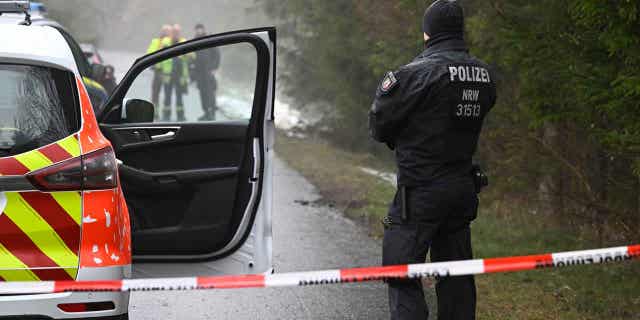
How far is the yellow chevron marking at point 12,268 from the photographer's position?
4922mm

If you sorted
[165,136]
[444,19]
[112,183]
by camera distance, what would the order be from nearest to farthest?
[112,183]
[444,19]
[165,136]

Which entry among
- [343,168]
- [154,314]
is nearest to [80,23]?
[343,168]

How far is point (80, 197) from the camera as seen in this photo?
16.8 ft

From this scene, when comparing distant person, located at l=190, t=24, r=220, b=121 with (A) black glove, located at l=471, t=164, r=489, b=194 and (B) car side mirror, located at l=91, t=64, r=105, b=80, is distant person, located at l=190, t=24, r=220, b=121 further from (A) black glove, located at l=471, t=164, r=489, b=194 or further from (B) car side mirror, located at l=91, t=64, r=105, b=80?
(A) black glove, located at l=471, t=164, r=489, b=194

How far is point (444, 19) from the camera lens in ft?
18.2

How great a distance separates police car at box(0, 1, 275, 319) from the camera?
4988 millimetres

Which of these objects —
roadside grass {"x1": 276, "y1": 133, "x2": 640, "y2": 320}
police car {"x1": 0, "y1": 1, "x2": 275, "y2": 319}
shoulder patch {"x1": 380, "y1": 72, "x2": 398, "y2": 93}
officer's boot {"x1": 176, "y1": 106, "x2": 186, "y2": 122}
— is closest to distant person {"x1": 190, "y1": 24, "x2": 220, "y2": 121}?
officer's boot {"x1": 176, "y1": 106, "x2": 186, "y2": 122}

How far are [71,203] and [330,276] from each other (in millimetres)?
1219

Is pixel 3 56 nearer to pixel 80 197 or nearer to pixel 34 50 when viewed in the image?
pixel 34 50

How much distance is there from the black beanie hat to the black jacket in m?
0.07

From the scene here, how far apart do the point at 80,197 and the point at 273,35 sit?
1.42 metres

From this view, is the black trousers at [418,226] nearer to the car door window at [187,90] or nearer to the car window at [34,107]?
the car window at [34,107]

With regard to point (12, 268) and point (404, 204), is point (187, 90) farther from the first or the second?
point (12, 268)

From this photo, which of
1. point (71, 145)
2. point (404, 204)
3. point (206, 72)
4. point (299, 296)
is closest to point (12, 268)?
point (71, 145)
